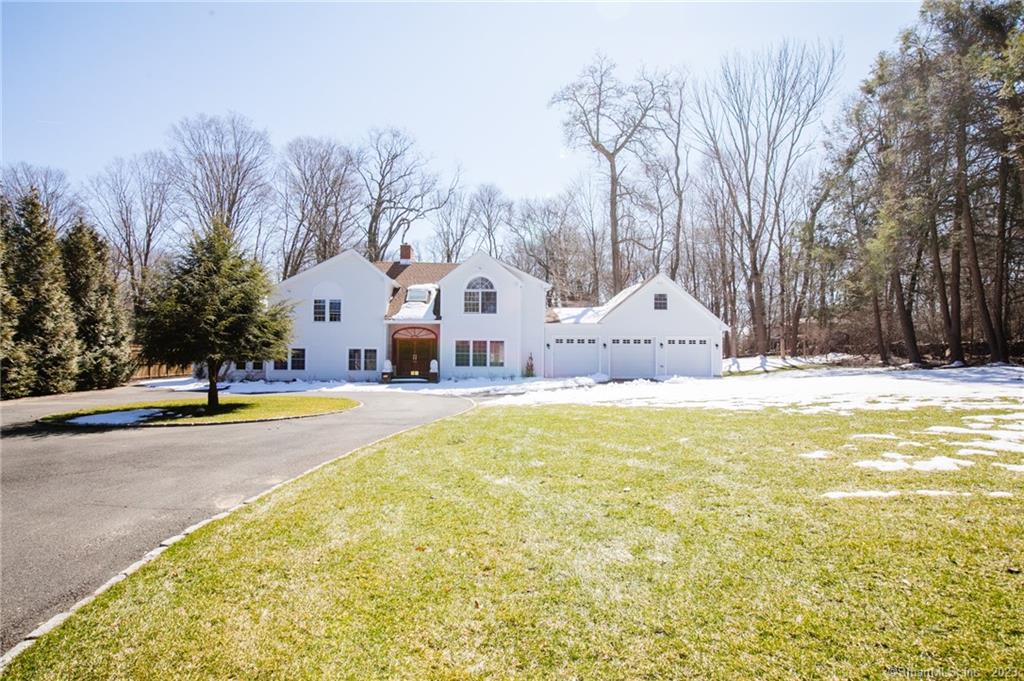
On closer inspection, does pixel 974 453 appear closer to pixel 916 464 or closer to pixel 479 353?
pixel 916 464

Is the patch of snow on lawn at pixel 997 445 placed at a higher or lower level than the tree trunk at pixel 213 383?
lower

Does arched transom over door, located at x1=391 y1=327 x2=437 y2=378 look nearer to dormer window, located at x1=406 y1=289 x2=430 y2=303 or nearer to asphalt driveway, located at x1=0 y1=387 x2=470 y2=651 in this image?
dormer window, located at x1=406 y1=289 x2=430 y2=303

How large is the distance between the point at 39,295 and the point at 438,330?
1680 cm

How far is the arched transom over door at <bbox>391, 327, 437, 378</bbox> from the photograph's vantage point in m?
26.3

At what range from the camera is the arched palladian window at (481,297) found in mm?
25672

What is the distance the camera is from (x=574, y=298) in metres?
41.4

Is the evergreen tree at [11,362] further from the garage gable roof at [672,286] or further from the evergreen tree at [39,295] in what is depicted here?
the garage gable roof at [672,286]

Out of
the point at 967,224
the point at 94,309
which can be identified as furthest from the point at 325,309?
the point at 967,224

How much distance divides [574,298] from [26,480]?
37252 millimetres

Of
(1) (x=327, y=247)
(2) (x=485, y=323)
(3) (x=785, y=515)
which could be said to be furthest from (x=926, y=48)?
(1) (x=327, y=247)

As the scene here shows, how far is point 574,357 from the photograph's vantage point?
27062 mm

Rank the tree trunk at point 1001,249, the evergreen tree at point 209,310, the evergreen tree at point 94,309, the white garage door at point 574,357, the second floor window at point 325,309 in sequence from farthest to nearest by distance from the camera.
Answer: the white garage door at point 574,357 → the second floor window at point 325,309 → the evergreen tree at point 94,309 → the tree trunk at point 1001,249 → the evergreen tree at point 209,310

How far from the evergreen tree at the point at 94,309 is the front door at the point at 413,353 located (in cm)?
1382

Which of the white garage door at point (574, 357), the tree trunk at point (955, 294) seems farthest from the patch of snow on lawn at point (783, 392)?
the white garage door at point (574, 357)
